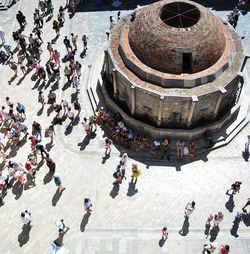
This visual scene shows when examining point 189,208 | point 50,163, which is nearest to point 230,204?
point 189,208

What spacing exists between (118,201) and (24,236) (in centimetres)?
596

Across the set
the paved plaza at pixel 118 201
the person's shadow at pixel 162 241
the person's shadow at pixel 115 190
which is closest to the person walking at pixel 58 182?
the paved plaza at pixel 118 201

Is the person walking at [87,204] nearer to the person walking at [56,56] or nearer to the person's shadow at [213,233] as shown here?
the person's shadow at [213,233]

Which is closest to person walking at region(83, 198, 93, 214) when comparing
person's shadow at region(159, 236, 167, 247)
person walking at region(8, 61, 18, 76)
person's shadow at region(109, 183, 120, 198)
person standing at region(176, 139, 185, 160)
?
person's shadow at region(109, 183, 120, 198)

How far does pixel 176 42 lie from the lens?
81.7 feet

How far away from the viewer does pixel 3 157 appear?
25828 mm

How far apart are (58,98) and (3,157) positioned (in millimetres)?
6429

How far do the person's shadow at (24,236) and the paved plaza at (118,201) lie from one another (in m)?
0.06

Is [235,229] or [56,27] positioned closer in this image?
[235,229]

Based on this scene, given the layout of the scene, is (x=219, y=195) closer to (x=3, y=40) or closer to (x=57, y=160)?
(x=57, y=160)

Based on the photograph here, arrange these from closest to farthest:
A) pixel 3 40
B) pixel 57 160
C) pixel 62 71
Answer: pixel 57 160 < pixel 62 71 < pixel 3 40

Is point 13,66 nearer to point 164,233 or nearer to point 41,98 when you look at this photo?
point 41,98

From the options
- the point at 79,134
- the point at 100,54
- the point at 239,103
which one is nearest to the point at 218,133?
the point at 239,103

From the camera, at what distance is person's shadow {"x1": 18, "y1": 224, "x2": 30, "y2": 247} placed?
22.8m
